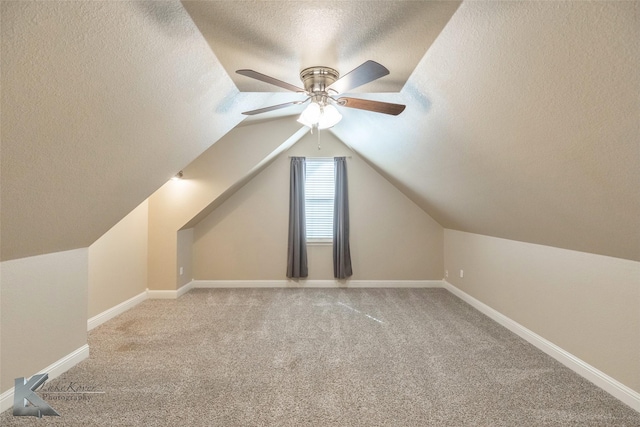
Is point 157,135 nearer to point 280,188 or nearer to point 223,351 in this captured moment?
point 223,351

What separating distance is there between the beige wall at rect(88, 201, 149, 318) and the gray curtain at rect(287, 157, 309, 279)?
84.2 inches

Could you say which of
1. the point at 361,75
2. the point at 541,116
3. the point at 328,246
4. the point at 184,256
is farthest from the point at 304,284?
the point at 541,116

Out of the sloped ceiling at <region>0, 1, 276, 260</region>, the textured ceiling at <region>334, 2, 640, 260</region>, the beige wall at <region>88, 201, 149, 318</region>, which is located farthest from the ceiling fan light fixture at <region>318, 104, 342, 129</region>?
the beige wall at <region>88, 201, 149, 318</region>

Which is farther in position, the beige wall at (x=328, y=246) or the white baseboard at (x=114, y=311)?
the beige wall at (x=328, y=246)

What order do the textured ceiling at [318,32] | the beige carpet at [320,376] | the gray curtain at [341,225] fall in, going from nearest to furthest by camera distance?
the textured ceiling at [318,32], the beige carpet at [320,376], the gray curtain at [341,225]

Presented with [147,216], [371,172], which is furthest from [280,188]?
[147,216]

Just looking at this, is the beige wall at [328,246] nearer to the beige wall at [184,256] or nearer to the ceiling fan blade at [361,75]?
the beige wall at [184,256]

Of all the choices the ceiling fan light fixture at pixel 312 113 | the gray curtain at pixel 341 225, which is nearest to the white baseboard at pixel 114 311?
the gray curtain at pixel 341 225

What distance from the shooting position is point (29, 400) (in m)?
2.08

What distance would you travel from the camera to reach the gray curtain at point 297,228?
17.1 ft

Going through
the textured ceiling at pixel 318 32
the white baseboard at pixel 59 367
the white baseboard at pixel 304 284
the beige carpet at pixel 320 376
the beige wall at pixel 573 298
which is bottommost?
the beige carpet at pixel 320 376

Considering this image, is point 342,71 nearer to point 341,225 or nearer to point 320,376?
point 320,376

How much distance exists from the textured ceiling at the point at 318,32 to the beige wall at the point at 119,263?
273 centimetres

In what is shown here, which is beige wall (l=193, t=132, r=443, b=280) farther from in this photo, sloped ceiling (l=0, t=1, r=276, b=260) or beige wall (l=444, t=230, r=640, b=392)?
sloped ceiling (l=0, t=1, r=276, b=260)
